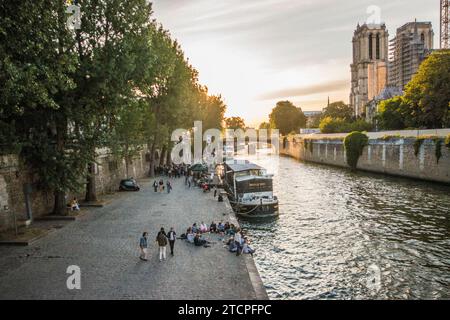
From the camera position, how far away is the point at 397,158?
162 feet

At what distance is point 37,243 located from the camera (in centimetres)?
1880

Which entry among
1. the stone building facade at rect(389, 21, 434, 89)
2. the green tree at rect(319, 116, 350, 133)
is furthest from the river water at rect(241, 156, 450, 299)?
the stone building facade at rect(389, 21, 434, 89)

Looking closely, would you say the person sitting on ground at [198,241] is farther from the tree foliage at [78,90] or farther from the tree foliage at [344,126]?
the tree foliage at [344,126]

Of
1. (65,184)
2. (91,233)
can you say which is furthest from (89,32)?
(91,233)

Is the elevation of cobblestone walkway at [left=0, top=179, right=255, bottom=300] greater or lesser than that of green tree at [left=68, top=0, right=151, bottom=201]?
lesser

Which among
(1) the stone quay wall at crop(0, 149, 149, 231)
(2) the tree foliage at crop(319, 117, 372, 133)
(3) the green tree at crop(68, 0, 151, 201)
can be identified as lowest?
(1) the stone quay wall at crop(0, 149, 149, 231)

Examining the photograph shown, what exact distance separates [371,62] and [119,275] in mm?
167362

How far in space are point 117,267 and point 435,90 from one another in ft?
187

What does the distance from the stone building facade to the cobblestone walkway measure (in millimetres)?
129608

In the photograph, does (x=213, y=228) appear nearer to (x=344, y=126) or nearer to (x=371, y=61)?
(x=344, y=126)

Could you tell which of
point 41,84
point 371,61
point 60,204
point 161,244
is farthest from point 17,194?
point 371,61

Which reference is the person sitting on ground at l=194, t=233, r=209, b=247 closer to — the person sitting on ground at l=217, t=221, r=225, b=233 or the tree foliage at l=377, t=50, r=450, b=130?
the person sitting on ground at l=217, t=221, r=225, b=233

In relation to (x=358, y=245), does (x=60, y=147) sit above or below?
above

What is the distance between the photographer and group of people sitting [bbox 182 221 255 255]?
17.6 m
